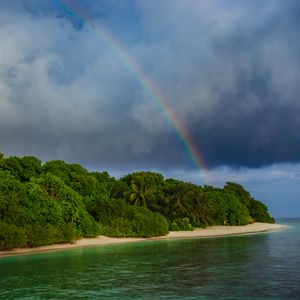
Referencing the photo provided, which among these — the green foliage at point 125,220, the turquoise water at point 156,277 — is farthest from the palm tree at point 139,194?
the turquoise water at point 156,277

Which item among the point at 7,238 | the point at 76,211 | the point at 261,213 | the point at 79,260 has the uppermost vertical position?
the point at 261,213

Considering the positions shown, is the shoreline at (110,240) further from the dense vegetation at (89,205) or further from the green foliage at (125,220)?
the green foliage at (125,220)

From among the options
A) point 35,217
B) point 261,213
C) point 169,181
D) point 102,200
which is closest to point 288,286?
point 35,217

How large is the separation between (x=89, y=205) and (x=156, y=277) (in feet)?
164

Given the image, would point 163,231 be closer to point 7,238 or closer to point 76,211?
point 76,211

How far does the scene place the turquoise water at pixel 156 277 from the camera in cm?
2522

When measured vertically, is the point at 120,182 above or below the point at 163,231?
above

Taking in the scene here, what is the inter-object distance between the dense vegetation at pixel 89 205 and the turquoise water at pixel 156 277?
12724 mm

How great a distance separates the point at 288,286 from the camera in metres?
26.0

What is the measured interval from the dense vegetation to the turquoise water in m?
12.7

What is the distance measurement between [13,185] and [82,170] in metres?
31.1

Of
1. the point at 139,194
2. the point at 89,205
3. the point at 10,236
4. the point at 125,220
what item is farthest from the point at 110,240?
the point at 139,194

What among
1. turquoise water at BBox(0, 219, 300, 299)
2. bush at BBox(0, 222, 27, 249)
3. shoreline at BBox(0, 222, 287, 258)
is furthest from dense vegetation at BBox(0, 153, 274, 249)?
turquoise water at BBox(0, 219, 300, 299)

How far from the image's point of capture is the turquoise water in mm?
25219
